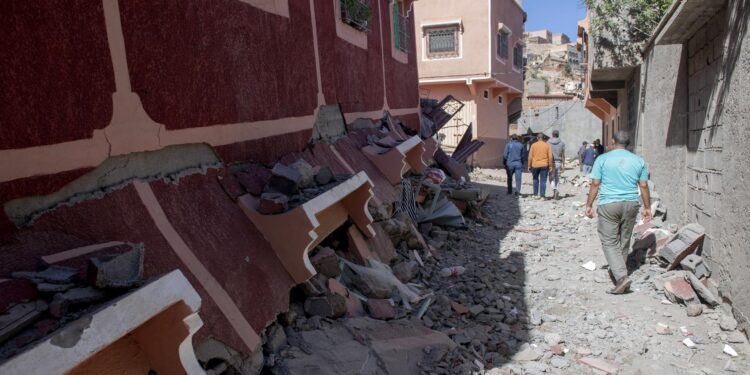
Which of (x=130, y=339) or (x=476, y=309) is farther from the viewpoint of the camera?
(x=476, y=309)

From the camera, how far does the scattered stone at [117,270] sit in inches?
71.8

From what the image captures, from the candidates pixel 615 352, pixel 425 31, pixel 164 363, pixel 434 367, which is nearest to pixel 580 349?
pixel 615 352

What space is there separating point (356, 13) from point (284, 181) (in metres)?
4.13

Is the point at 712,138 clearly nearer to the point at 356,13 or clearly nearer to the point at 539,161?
the point at 356,13

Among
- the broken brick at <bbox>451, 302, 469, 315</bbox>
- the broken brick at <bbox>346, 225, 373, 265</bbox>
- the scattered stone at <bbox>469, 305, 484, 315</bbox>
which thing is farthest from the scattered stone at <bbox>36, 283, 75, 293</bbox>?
the scattered stone at <bbox>469, 305, 484, 315</bbox>

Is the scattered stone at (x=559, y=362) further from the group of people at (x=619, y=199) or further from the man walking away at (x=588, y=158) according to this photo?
the man walking away at (x=588, y=158)

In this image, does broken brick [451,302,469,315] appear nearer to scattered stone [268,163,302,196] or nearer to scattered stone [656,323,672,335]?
scattered stone [656,323,672,335]

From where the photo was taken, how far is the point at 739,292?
4.03 metres

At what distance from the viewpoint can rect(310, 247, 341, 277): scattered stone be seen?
3.78 meters

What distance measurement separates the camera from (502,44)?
67.9 feet

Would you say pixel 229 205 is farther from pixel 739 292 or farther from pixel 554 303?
pixel 739 292

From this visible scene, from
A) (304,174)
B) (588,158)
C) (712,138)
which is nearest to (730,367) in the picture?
(712,138)

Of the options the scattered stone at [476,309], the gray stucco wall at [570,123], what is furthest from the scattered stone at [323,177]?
the gray stucco wall at [570,123]

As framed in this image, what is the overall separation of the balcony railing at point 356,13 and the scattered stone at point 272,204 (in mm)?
3879
